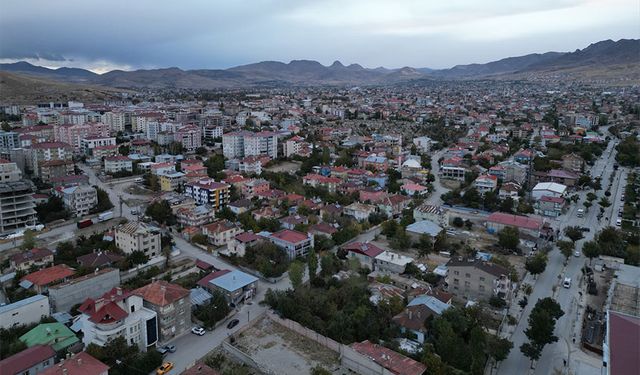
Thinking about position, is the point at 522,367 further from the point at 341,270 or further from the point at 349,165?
the point at 349,165

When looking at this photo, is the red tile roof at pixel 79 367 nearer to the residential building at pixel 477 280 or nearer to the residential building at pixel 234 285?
the residential building at pixel 234 285

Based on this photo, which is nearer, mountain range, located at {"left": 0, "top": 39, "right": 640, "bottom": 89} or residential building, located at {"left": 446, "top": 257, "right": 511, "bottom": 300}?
residential building, located at {"left": 446, "top": 257, "right": 511, "bottom": 300}

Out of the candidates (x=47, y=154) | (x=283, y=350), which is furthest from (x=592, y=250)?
(x=47, y=154)

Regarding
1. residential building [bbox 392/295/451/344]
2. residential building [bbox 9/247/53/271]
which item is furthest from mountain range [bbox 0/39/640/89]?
residential building [bbox 392/295/451/344]

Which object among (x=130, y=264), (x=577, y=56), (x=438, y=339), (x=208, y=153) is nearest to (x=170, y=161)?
(x=208, y=153)

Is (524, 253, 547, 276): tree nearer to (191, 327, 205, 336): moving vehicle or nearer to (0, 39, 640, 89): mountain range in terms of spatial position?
(191, 327, 205, 336): moving vehicle

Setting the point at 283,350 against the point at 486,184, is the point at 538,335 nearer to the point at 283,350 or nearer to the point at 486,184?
the point at 283,350

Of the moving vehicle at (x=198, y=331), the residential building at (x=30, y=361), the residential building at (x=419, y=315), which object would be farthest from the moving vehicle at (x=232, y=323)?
the residential building at (x=419, y=315)

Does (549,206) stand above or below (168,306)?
below
